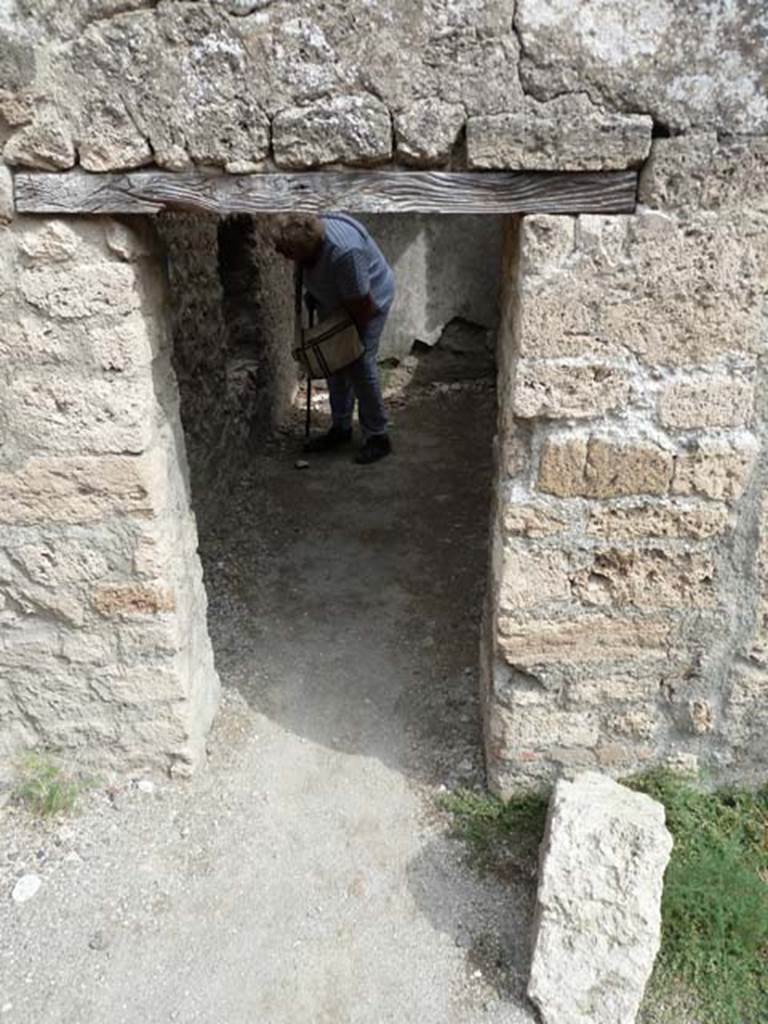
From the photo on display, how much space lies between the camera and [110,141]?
6.98ft

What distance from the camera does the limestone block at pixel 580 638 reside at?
8.46 feet

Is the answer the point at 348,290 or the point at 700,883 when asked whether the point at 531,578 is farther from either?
the point at 348,290

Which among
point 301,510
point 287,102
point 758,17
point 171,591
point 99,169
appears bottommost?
point 301,510

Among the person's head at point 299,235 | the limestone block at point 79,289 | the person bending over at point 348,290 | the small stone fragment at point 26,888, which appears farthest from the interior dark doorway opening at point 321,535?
the limestone block at point 79,289

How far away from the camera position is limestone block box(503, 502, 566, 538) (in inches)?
96.3

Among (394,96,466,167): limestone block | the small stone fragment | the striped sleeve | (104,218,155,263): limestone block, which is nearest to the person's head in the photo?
the striped sleeve

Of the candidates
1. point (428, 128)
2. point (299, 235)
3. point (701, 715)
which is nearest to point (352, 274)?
point (299, 235)

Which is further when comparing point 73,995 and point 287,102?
point 73,995

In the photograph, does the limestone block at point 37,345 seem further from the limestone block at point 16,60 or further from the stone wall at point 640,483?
the stone wall at point 640,483

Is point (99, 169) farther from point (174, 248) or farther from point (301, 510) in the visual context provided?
point (301, 510)

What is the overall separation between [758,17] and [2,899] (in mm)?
3075

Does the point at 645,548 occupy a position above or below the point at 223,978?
above

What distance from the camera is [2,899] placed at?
2.56m

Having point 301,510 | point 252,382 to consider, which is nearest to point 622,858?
point 301,510
